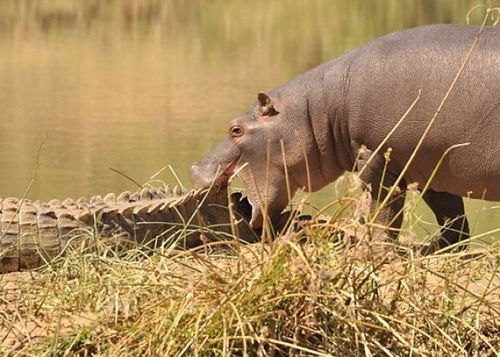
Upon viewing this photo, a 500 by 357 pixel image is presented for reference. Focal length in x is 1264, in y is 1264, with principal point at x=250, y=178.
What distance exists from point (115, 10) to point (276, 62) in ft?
31.5

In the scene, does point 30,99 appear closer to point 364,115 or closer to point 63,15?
point 364,115

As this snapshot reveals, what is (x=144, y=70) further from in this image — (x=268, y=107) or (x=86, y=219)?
(x=86, y=219)

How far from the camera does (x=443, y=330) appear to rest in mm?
3596

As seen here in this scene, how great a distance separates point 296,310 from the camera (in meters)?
3.45

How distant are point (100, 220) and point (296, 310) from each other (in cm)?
247

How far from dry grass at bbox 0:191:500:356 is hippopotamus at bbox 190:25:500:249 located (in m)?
1.55

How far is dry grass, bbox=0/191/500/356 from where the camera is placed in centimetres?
339

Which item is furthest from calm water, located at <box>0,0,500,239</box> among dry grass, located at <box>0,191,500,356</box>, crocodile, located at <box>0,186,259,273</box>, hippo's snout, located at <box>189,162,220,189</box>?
dry grass, located at <box>0,191,500,356</box>

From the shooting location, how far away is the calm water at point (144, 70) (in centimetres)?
921

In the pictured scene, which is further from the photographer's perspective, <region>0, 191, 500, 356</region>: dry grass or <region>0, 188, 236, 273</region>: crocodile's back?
<region>0, 188, 236, 273</region>: crocodile's back

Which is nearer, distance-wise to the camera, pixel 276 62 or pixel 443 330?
pixel 443 330

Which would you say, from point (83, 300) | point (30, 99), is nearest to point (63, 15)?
point (30, 99)

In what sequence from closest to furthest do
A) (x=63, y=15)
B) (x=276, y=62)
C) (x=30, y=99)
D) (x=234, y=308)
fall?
(x=234, y=308), (x=30, y=99), (x=276, y=62), (x=63, y=15)

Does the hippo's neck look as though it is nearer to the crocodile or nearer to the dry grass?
the crocodile
